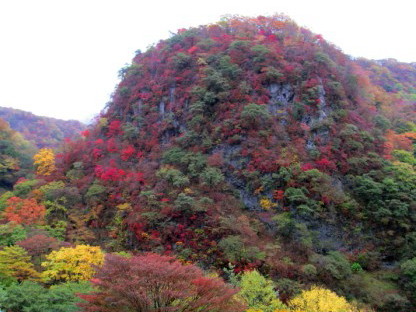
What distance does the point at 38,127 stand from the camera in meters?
67.2

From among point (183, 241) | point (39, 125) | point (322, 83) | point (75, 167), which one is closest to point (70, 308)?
point (183, 241)

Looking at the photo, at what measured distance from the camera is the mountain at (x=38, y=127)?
63.4 metres

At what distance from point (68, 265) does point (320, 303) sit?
13058 millimetres

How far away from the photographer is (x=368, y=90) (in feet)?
115

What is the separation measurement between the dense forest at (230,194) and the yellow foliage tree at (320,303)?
7 cm

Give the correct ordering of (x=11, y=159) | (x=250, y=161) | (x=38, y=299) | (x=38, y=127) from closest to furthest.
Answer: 1. (x=38, y=299)
2. (x=250, y=161)
3. (x=11, y=159)
4. (x=38, y=127)

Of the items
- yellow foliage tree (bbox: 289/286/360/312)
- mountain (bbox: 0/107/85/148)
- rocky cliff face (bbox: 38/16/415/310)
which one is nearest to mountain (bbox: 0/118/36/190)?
rocky cliff face (bbox: 38/16/415/310)

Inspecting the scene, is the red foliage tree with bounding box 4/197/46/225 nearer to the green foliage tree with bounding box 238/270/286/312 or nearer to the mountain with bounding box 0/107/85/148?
the green foliage tree with bounding box 238/270/286/312

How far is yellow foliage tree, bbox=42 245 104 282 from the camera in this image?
711 inches

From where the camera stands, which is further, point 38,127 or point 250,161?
point 38,127

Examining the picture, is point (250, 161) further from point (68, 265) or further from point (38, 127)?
point (38, 127)

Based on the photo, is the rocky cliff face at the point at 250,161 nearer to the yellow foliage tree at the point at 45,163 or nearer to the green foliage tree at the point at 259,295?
the yellow foliage tree at the point at 45,163

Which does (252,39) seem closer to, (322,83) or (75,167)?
(322,83)

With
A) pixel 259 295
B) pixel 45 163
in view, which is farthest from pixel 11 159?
pixel 259 295
